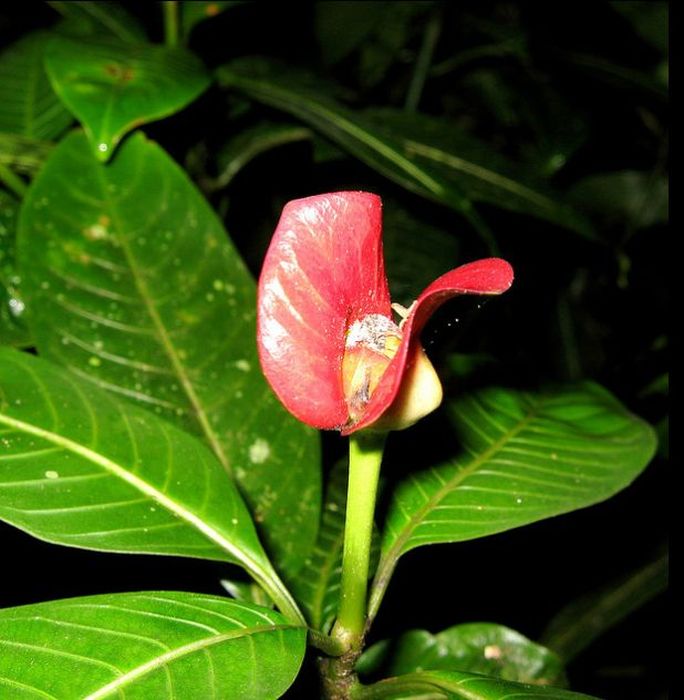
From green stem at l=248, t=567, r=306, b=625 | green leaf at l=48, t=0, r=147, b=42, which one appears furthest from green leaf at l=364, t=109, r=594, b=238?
green stem at l=248, t=567, r=306, b=625

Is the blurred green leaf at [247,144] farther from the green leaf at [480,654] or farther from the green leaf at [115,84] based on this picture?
the green leaf at [480,654]

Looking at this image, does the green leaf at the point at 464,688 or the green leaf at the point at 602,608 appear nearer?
the green leaf at the point at 464,688

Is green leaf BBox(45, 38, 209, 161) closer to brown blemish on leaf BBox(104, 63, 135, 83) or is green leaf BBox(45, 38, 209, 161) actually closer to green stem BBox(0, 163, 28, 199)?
brown blemish on leaf BBox(104, 63, 135, 83)

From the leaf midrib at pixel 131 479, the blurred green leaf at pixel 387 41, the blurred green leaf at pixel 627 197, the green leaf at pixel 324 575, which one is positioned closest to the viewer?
the leaf midrib at pixel 131 479

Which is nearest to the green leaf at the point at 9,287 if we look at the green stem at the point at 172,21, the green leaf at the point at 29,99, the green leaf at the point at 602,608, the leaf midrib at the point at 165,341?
the leaf midrib at the point at 165,341

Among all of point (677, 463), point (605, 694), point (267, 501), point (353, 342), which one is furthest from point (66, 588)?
point (605, 694)

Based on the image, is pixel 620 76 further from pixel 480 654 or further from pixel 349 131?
pixel 480 654
